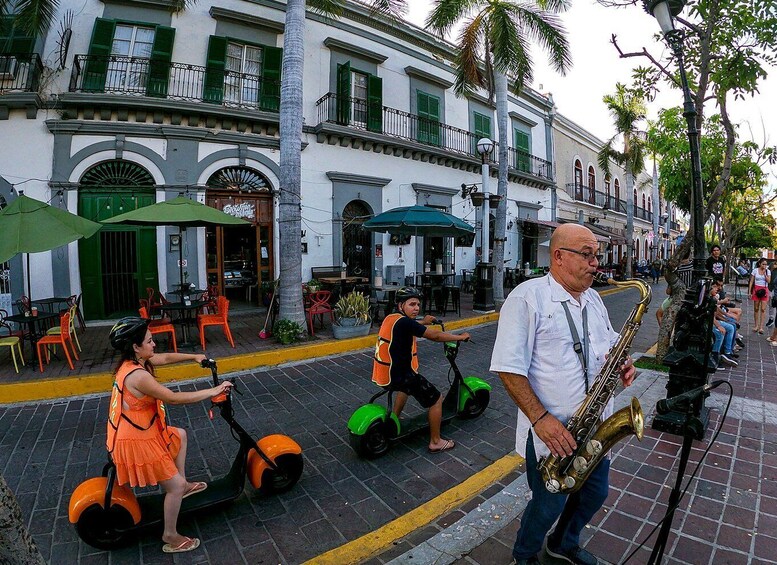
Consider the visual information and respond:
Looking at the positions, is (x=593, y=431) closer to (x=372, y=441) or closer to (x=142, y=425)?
(x=372, y=441)

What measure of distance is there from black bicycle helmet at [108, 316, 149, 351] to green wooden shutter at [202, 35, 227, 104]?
10.1 metres

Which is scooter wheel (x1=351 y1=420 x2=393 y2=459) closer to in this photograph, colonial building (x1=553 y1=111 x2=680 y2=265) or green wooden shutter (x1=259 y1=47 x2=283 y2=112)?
green wooden shutter (x1=259 y1=47 x2=283 y2=112)

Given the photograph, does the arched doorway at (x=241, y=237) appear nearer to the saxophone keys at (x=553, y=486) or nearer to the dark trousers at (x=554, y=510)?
the dark trousers at (x=554, y=510)

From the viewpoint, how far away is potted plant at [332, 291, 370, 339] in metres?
7.69

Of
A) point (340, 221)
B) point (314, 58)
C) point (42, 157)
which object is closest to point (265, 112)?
point (314, 58)

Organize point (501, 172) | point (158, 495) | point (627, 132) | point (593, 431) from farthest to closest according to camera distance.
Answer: point (627, 132) → point (501, 172) → point (158, 495) → point (593, 431)

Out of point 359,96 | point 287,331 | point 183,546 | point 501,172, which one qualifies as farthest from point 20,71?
point 501,172

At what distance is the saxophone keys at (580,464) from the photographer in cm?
184

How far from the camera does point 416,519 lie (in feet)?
8.95

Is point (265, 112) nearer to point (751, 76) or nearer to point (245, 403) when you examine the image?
point (245, 403)

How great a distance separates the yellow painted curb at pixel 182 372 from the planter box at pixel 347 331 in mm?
210

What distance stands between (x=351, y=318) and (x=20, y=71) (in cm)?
970

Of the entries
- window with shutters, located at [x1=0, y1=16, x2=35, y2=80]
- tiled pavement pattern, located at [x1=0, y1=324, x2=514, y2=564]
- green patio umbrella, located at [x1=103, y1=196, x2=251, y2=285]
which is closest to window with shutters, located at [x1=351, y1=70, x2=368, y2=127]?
green patio umbrella, located at [x1=103, y1=196, x2=251, y2=285]

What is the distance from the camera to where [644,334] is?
9.16 metres
